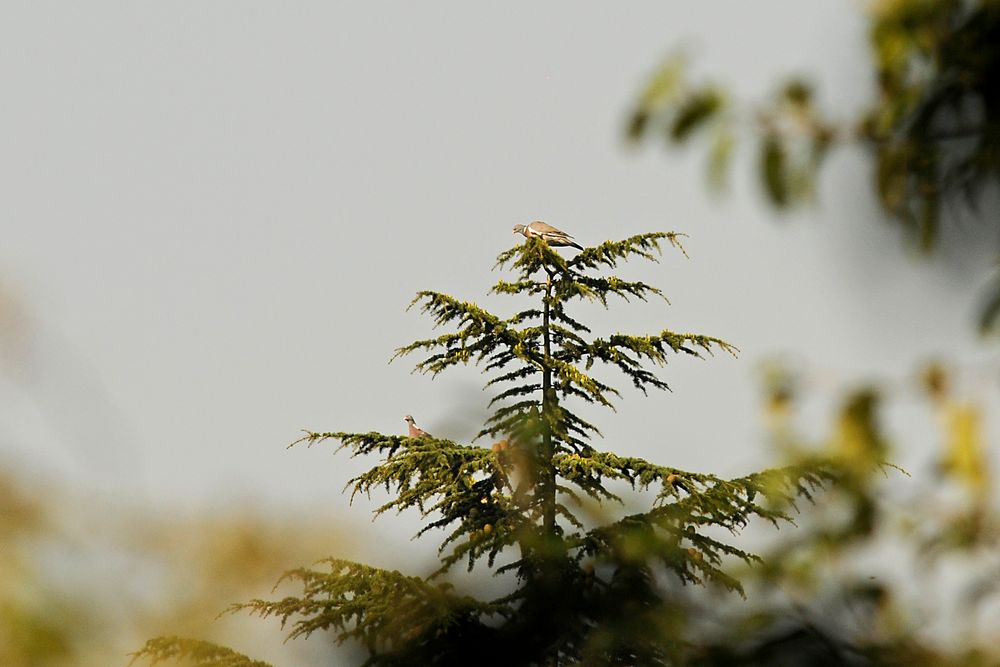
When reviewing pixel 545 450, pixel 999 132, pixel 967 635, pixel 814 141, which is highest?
pixel 545 450

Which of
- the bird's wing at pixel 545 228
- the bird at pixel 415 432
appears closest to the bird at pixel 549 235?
the bird's wing at pixel 545 228

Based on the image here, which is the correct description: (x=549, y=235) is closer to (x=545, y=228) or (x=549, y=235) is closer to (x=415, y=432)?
(x=545, y=228)

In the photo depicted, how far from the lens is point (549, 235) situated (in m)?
11.4

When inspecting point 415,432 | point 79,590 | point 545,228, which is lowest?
point 79,590

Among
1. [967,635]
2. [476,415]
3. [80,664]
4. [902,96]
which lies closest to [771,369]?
[967,635]

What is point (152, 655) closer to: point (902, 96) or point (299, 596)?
point (299, 596)

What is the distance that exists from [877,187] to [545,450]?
773 centimetres

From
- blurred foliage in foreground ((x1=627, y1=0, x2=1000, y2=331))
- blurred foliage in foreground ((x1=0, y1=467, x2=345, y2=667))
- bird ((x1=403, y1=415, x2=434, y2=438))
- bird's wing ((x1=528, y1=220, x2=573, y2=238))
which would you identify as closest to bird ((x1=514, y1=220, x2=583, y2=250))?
bird's wing ((x1=528, y1=220, x2=573, y2=238))

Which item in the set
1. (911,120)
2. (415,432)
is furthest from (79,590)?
(415,432)

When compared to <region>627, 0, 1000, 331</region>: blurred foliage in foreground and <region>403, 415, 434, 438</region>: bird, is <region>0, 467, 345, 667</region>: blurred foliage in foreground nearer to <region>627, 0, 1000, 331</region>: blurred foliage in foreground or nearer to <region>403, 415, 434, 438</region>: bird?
<region>627, 0, 1000, 331</region>: blurred foliage in foreground

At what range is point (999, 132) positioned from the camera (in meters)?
2.83

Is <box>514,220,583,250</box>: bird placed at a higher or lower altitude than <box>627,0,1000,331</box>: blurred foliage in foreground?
higher

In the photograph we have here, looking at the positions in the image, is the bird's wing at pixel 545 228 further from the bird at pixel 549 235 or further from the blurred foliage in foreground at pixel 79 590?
the blurred foliage in foreground at pixel 79 590

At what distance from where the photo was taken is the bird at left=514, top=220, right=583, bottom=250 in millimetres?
11344
